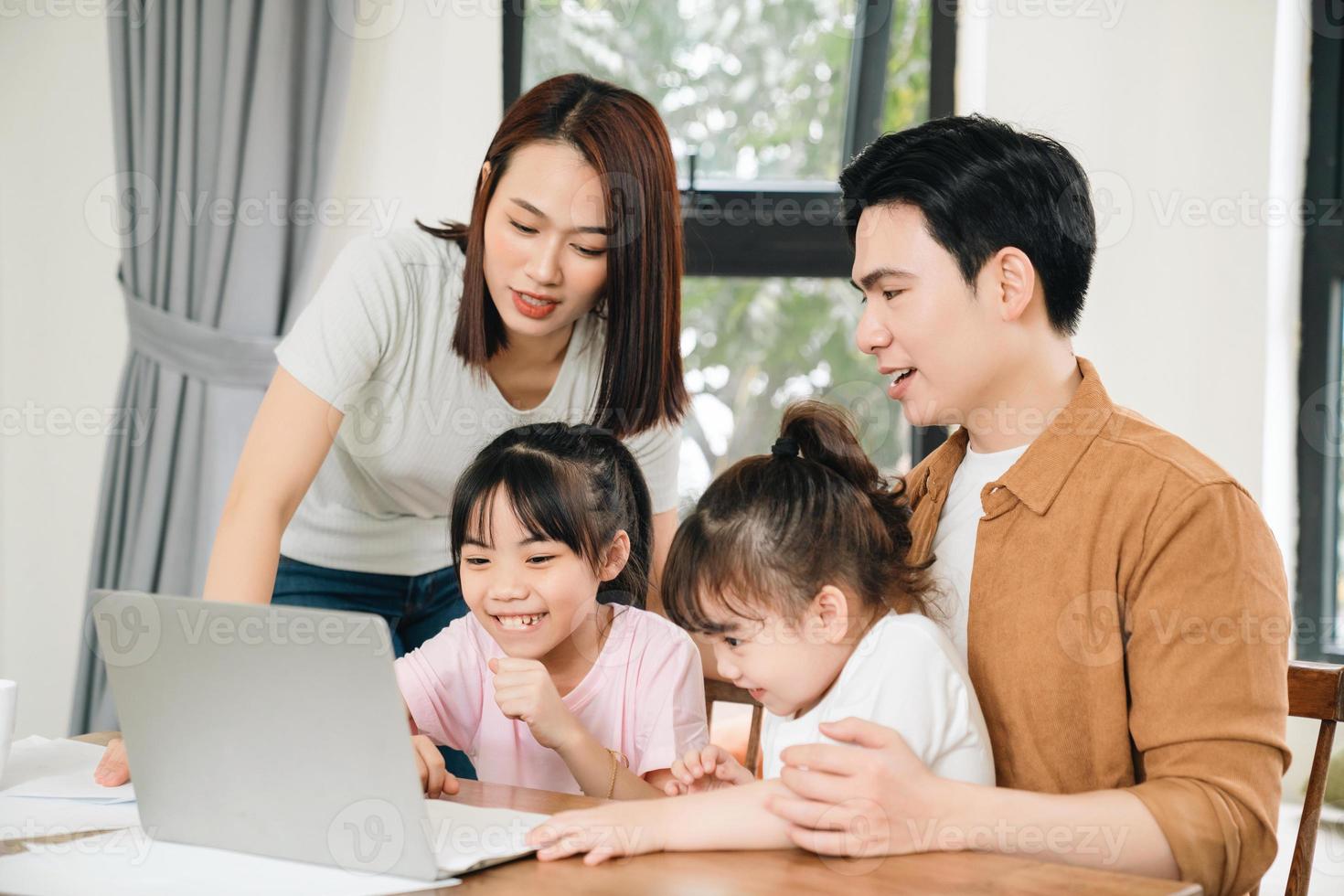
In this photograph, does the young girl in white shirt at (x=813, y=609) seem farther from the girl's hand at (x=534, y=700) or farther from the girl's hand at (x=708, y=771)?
the girl's hand at (x=534, y=700)

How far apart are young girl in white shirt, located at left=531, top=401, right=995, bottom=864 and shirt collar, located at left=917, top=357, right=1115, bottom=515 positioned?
118 mm

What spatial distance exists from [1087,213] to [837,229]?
1.40 meters

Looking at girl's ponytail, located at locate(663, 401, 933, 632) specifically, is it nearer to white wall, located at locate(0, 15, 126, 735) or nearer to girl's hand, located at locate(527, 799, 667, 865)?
girl's hand, located at locate(527, 799, 667, 865)

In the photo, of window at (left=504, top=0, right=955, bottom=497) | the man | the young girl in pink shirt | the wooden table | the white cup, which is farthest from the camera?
window at (left=504, top=0, right=955, bottom=497)

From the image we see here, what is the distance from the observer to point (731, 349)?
2723mm

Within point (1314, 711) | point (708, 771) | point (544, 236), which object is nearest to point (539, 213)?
point (544, 236)

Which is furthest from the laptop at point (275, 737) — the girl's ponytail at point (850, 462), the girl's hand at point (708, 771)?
the girl's ponytail at point (850, 462)

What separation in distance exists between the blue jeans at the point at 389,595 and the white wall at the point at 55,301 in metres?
1.06

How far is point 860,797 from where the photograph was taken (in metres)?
0.89

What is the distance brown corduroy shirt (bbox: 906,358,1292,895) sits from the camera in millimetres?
977

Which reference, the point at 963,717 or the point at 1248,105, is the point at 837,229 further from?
the point at 963,717

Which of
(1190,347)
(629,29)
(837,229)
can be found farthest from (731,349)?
(1190,347)

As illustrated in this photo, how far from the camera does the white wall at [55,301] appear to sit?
2.68 meters

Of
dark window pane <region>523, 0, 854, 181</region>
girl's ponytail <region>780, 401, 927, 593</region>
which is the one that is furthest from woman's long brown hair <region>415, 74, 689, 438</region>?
dark window pane <region>523, 0, 854, 181</region>
